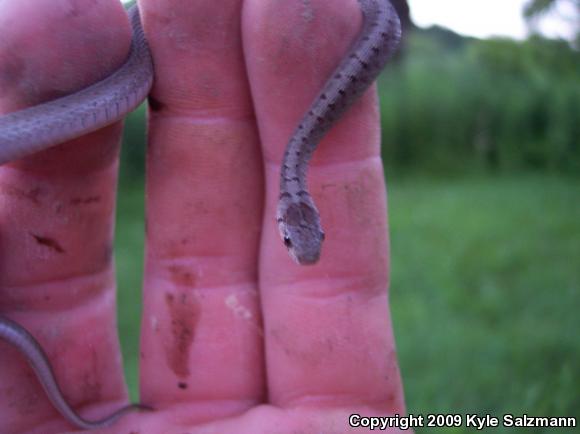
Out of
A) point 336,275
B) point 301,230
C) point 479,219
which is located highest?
point 301,230

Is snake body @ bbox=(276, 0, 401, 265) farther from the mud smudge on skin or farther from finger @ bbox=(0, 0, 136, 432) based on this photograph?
the mud smudge on skin

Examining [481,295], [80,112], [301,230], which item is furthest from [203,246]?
[481,295]

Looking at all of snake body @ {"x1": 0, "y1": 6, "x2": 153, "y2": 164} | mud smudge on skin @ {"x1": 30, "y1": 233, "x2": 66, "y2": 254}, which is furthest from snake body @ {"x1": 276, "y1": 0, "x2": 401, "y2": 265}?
mud smudge on skin @ {"x1": 30, "y1": 233, "x2": 66, "y2": 254}

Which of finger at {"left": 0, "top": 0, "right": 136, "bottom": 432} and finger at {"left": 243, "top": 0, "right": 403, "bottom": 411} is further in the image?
finger at {"left": 243, "top": 0, "right": 403, "bottom": 411}

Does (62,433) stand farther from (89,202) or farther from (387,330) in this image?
(387,330)

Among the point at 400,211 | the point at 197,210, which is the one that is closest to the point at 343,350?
the point at 197,210

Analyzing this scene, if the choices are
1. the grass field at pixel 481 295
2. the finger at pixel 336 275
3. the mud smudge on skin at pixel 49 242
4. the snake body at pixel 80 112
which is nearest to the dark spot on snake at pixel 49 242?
the mud smudge on skin at pixel 49 242

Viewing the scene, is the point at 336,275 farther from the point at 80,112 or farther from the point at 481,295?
the point at 481,295
